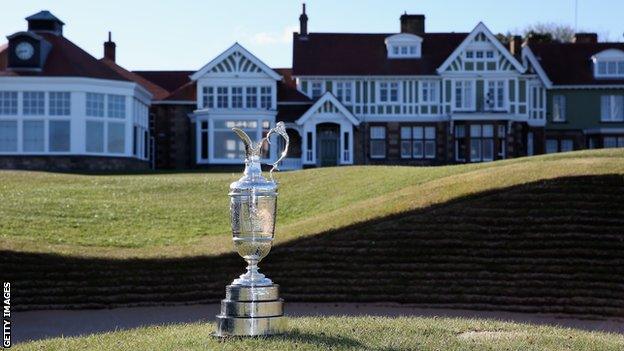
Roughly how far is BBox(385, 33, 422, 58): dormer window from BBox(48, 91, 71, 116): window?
17.2 meters

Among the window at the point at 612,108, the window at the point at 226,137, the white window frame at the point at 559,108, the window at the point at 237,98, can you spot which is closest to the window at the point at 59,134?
the window at the point at 226,137

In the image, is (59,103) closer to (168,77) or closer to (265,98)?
(265,98)

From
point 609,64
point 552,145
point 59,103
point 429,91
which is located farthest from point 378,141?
point 59,103

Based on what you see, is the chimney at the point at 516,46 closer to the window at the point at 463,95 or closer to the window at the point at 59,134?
the window at the point at 463,95

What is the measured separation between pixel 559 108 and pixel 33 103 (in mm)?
27888

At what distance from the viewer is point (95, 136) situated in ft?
156

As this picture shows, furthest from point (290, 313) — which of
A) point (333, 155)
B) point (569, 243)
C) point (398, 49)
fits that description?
point (398, 49)

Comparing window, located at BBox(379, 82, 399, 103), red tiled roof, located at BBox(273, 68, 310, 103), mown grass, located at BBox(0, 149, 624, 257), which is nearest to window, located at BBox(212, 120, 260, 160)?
red tiled roof, located at BBox(273, 68, 310, 103)

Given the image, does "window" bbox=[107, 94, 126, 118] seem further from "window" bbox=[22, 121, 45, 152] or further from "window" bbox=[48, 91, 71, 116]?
"window" bbox=[22, 121, 45, 152]

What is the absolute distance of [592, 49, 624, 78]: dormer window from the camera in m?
58.2

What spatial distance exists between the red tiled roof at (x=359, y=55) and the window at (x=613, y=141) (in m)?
9.31

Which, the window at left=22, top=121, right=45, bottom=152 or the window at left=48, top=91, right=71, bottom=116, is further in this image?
the window at left=48, top=91, right=71, bottom=116

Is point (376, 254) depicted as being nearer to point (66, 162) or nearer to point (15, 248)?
point (15, 248)

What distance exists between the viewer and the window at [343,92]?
5516cm
